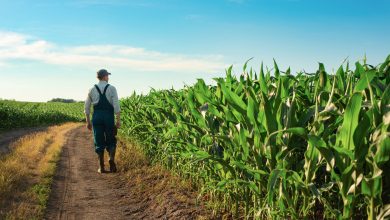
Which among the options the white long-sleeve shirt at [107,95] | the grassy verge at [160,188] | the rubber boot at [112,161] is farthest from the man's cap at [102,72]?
the grassy verge at [160,188]

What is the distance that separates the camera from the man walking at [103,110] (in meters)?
9.37

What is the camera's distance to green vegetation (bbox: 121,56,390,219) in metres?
2.91

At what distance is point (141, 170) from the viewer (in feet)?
29.9

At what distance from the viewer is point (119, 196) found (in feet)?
24.5

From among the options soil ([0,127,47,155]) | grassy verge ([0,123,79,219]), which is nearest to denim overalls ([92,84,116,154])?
grassy verge ([0,123,79,219])

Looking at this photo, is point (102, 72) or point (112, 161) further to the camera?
point (112, 161)

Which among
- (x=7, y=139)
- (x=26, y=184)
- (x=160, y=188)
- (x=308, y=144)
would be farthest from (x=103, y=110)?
(x=7, y=139)

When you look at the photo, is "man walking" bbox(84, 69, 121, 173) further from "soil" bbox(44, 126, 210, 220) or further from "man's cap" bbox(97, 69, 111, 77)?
"soil" bbox(44, 126, 210, 220)

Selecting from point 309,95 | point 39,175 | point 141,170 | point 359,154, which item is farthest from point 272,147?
point 39,175

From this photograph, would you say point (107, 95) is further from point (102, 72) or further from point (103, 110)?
point (102, 72)

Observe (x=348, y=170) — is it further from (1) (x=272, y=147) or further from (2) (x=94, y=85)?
(2) (x=94, y=85)

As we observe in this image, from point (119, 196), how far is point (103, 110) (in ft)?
8.50

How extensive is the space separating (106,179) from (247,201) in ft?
16.1

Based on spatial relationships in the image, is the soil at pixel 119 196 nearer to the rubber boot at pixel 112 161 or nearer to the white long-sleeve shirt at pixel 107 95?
the rubber boot at pixel 112 161
